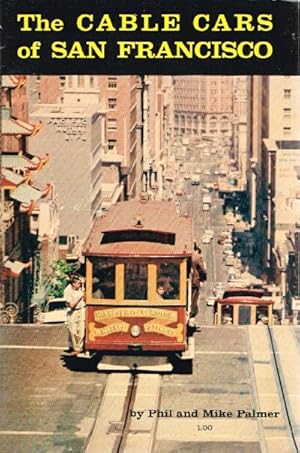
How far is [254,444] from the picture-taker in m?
20.9

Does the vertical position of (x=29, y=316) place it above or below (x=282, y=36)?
below

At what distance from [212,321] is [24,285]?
1020 millimetres

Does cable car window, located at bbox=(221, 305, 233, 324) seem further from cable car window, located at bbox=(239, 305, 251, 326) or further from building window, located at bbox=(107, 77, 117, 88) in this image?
building window, located at bbox=(107, 77, 117, 88)

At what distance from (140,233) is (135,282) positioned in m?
0.26

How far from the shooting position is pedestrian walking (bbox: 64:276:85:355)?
69.6 ft

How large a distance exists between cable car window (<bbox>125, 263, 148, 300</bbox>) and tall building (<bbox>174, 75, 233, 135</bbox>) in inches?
34.7

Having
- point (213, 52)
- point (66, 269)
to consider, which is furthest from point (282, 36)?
point (66, 269)

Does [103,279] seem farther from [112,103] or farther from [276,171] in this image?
[276,171]

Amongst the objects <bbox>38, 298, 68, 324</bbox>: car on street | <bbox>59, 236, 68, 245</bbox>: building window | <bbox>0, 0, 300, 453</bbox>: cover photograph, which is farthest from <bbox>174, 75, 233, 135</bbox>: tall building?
<bbox>38, 298, 68, 324</bbox>: car on street

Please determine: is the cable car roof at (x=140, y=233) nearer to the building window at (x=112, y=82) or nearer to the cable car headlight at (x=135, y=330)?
the cable car headlight at (x=135, y=330)

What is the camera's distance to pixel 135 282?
2109 centimetres

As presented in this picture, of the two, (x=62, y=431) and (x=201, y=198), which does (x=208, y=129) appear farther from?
(x=62, y=431)

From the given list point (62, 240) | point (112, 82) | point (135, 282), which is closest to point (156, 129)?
point (112, 82)

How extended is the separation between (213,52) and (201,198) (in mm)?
890
